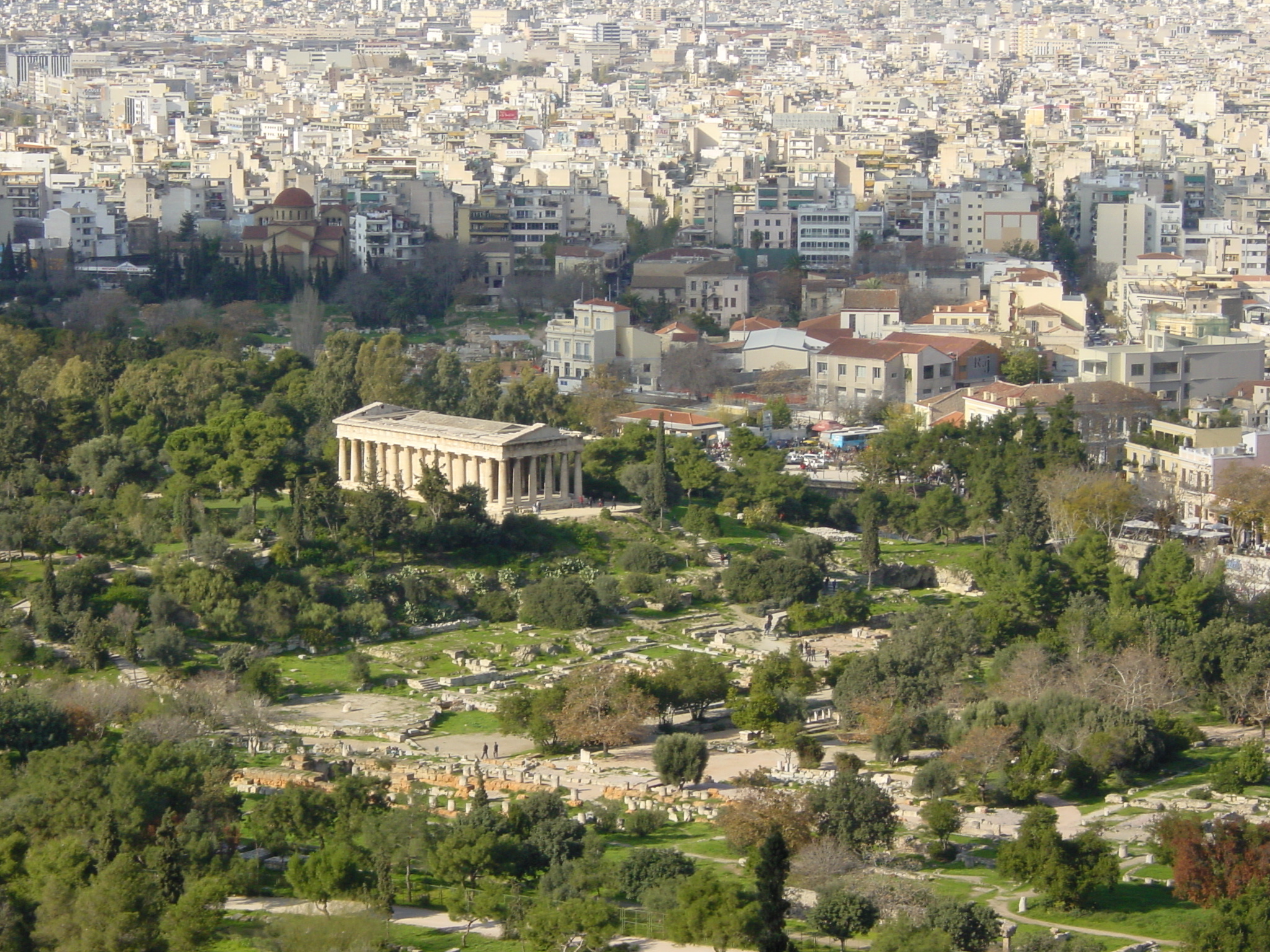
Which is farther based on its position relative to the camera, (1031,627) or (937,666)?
(1031,627)

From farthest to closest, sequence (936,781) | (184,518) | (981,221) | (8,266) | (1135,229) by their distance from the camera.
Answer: (981,221), (1135,229), (8,266), (184,518), (936,781)

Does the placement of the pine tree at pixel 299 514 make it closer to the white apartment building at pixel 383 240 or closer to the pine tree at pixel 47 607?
the pine tree at pixel 47 607

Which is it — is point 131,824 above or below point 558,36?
below

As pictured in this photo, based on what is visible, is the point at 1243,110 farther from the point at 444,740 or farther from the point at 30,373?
the point at 444,740

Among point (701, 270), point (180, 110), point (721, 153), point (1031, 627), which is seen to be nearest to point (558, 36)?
point (180, 110)

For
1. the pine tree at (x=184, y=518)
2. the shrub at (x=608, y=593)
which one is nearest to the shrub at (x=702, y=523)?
the shrub at (x=608, y=593)

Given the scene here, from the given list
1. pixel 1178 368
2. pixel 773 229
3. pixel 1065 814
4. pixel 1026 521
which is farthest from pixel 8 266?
pixel 1065 814

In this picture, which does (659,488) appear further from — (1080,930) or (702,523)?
(1080,930)

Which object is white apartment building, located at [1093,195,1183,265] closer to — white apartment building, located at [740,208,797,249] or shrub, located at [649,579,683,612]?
white apartment building, located at [740,208,797,249]
